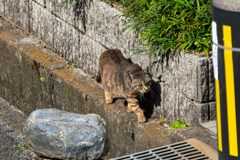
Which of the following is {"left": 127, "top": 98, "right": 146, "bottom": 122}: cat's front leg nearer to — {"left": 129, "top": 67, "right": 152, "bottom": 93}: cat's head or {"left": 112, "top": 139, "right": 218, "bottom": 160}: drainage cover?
{"left": 129, "top": 67, "right": 152, "bottom": 93}: cat's head

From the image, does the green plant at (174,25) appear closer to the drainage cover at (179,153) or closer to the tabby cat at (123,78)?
the tabby cat at (123,78)

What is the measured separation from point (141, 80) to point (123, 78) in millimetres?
379

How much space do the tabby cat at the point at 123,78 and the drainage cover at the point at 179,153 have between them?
1.24m

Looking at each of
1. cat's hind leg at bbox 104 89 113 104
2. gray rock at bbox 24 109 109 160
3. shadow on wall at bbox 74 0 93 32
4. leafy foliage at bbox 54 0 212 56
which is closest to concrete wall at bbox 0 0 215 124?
shadow on wall at bbox 74 0 93 32

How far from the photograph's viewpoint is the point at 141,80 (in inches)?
152

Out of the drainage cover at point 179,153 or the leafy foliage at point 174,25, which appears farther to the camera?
the leafy foliage at point 174,25

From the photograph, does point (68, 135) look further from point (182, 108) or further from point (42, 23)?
point (42, 23)

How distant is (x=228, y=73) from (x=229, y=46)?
125 millimetres

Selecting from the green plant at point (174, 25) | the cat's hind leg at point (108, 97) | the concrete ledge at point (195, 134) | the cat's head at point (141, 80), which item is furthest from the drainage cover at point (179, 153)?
the cat's hind leg at point (108, 97)

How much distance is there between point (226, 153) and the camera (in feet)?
6.01

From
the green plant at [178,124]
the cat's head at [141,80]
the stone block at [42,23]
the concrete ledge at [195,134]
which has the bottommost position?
the green plant at [178,124]

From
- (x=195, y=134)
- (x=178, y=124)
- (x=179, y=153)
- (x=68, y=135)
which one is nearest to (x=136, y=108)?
(x=178, y=124)

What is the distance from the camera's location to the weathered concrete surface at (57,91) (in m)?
4.05

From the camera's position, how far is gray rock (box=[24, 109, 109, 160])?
4.51 meters
